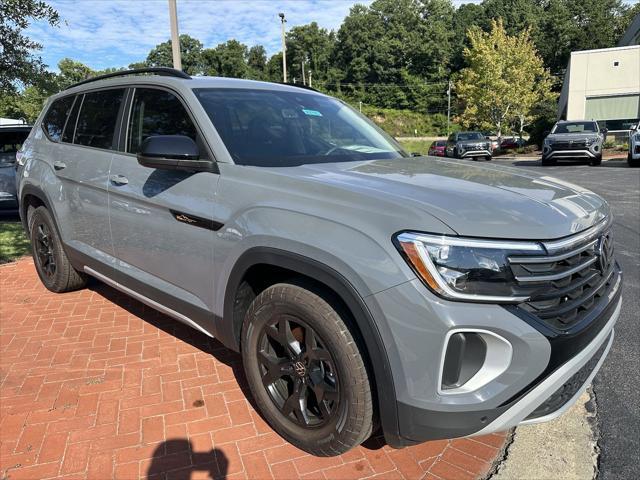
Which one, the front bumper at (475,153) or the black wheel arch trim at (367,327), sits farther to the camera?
the front bumper at (475,153)

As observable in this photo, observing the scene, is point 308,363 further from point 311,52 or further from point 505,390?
point 311,52

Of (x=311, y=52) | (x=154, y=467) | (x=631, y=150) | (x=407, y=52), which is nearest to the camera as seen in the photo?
(x=154, y=467)

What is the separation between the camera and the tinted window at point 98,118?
143 inches

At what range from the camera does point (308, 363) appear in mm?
2279

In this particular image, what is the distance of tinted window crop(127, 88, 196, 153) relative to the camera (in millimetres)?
3012

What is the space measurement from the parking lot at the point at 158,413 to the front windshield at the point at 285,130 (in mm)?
1501

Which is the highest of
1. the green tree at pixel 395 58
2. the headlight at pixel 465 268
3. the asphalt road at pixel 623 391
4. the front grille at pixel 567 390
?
the green tree at pixel 395 58

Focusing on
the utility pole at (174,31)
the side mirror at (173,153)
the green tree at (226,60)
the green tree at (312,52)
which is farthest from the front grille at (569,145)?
the green tree at (312,52)

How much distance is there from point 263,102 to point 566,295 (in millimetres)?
2210

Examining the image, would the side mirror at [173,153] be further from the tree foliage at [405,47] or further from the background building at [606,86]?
the tree foliage at [405,47]

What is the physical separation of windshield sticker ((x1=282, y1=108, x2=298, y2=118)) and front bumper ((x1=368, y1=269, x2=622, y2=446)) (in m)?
1.77

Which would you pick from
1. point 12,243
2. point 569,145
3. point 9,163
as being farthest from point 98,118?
point 569,145

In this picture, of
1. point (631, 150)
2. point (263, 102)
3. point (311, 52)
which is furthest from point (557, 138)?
point (311, 52)

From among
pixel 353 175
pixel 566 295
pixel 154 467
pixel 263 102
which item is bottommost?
pixel 154 467
